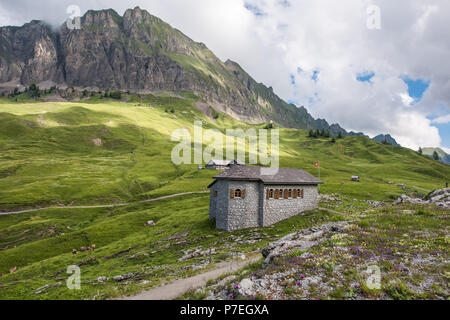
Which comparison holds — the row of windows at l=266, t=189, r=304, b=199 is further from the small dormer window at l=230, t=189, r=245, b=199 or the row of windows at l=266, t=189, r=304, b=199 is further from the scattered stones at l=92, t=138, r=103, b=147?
the scattered stones at l=92, t=138, r=103, b=147

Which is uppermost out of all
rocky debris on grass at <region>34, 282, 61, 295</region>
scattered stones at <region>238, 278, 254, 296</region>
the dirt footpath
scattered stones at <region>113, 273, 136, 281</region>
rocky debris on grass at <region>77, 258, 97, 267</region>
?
scattered stones at <region>238, 278, 254, 296</region>

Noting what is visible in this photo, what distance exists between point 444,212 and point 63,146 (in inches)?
7338

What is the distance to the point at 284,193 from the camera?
46500mm

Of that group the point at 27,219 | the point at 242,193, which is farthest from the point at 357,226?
the point at 27,219

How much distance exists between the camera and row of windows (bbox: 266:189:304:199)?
44.9 meters

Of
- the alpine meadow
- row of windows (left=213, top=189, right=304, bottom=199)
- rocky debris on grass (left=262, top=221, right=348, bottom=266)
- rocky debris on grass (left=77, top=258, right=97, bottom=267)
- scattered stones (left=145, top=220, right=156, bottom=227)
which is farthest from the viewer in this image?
scattered stones (left=145, top=220, right=156, bottom=227)

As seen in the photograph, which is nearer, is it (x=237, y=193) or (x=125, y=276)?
(x=125, y=276)

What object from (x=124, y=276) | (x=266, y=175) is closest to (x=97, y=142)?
(x=266, y=175)

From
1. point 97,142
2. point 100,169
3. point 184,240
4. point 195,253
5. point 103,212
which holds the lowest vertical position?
point 103,212

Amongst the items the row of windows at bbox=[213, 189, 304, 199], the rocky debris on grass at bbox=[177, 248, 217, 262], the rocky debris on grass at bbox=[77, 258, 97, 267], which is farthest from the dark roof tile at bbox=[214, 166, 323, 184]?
the rocky debris on grass at bbox=[77, 258, 97, 267]

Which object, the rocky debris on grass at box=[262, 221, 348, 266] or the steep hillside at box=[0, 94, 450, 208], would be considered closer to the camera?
the rocky debris on grass at box=[262, 221, 348, 266]

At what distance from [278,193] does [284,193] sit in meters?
1.73

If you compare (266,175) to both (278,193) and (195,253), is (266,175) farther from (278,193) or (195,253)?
(195,253)

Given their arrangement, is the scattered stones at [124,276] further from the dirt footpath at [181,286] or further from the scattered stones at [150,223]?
the scattered stones at [150,223]
